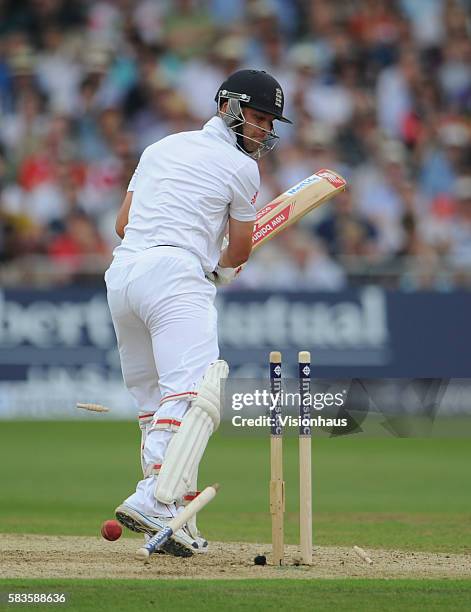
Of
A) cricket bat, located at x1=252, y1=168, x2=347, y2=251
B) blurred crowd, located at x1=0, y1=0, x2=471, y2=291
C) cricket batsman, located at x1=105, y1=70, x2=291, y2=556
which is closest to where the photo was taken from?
cricket batsman, located at x1=105, y1=70, x2=291, y2=556

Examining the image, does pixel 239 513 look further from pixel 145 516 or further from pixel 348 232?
pixel 348 232

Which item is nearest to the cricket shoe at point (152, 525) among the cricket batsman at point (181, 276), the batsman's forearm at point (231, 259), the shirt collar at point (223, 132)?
the cricket batsman at point (181, 276)

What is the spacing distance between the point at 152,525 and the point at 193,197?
1443 millimetres

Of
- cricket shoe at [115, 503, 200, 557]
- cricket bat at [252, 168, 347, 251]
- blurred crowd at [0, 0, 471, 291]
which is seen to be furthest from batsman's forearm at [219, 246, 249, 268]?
blurred crowd at [0, 0, 471, 291]

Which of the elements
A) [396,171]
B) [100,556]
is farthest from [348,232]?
[100,556]

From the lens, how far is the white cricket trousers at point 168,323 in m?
5.87

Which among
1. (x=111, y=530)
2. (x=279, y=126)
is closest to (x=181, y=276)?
(x=111, y=530)

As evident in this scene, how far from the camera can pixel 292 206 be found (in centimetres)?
692

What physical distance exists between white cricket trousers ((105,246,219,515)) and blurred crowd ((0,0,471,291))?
23.8 feet

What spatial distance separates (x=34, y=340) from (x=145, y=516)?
7.52 meters
